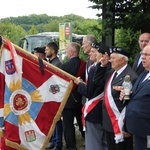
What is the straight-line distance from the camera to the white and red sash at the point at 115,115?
146 inches

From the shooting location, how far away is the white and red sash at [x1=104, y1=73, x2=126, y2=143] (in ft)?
12.2

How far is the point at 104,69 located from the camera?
13.7 ft

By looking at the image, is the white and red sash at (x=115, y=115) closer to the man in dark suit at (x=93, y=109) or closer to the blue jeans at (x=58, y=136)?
the man in dark suit at (x=93, y=109)

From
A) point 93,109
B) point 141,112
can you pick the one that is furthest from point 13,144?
point 141,112

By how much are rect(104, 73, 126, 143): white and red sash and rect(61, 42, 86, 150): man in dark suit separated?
148 centimetres

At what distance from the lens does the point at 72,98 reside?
5535 millimetres

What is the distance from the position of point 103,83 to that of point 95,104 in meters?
0.34

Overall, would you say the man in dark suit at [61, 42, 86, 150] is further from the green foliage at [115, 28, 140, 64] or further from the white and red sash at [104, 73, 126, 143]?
the white and red sash at [104, 73, 126, 143]

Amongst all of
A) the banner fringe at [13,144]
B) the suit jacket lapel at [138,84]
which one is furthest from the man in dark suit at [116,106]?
the banner fringe at [13,144]

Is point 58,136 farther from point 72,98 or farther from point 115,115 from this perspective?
point 115,115

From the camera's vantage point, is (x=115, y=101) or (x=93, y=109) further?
(x=93, y=109)

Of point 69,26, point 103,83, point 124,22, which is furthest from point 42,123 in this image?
point 69,26

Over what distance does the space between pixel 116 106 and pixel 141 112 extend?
58 centimetres

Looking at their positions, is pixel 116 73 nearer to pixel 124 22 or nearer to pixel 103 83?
pixel 103 83
